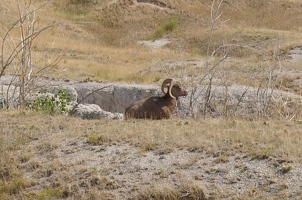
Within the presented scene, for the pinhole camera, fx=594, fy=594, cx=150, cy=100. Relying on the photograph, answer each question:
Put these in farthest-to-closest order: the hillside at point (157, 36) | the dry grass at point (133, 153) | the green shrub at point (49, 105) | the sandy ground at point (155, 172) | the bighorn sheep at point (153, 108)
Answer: the hillside at point (157, 36), the bighorn sheep at point (153, 108), the green shrub at point (49, 105), the dry grass at point (133, 153), the sandy ground at point (155, 172)

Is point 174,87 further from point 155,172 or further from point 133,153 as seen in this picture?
point 155,172

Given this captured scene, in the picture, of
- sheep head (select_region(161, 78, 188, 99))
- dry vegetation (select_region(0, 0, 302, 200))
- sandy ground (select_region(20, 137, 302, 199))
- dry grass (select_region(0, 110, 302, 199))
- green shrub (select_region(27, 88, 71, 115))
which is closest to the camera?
sandy ground (select_region(20, 137, 302, 199))

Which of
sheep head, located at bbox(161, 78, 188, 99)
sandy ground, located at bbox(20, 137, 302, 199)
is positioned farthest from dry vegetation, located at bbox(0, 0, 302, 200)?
sheep head, located at bbox(161, 78, 188, 99)

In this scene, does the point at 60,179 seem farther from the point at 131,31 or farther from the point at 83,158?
the point at 131,31

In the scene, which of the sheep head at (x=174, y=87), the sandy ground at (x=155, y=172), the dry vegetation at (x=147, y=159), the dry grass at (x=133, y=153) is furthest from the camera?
the sheep head at (x=174, y=87)

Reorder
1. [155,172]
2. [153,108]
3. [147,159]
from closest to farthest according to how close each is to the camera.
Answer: [155,172], [147,159], [153,108]

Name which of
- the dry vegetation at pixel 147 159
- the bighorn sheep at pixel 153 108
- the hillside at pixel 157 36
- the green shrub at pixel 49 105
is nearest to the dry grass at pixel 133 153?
the dry vegetation at pixel 147 159

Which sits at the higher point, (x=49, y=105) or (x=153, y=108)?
(x=49, y=105)

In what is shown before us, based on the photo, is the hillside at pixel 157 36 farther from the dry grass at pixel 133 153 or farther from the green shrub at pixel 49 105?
the dry grass at pixel 133 153

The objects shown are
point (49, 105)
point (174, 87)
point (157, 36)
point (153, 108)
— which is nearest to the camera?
point (49, 105)

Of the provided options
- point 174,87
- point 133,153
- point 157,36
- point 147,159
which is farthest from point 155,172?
point 157,36

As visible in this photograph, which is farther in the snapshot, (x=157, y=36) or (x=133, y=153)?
(x=157, y=36)

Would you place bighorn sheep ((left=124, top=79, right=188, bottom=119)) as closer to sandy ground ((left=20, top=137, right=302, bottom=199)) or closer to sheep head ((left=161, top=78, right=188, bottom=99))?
sheep head ((left=161, top=78, right=188, bottom=99))

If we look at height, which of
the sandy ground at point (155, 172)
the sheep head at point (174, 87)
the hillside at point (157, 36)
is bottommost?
the sandy ground at point (155, 172)
